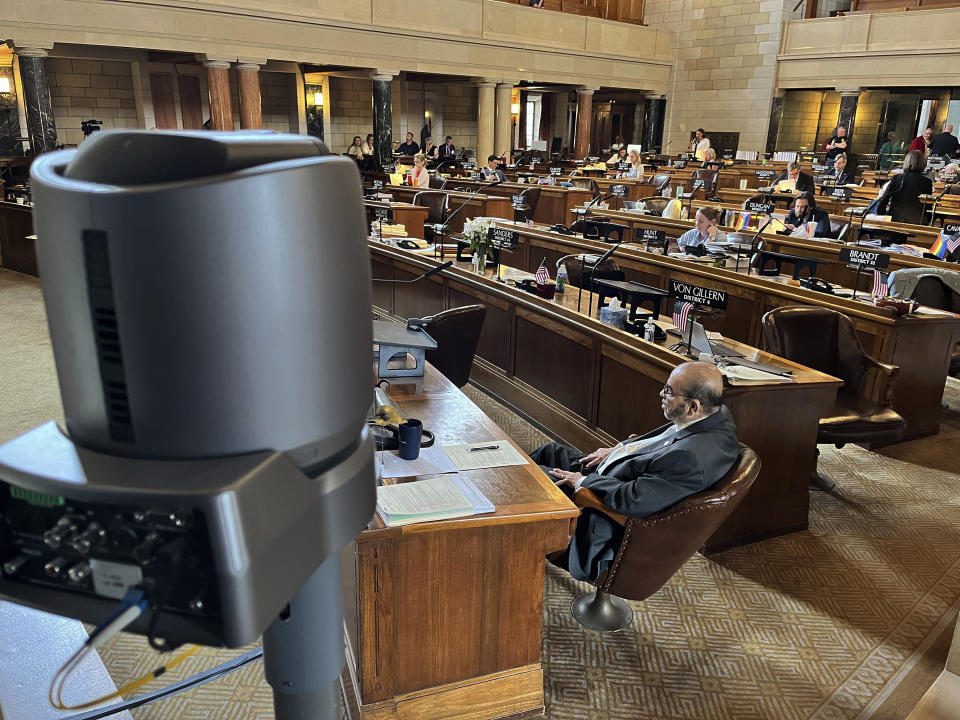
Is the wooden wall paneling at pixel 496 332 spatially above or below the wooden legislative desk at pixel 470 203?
below

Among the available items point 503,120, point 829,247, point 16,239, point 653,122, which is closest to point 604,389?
point 829,247

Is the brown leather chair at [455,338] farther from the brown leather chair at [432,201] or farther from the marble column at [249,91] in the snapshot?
the marble column at [249,91]

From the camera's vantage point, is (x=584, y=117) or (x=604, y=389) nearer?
(x=604, y=389)

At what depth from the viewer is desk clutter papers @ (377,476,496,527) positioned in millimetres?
2094

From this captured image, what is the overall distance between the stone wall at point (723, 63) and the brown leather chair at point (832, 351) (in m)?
15.8

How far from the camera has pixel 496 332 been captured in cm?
526

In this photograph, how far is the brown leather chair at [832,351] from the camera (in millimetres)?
3979

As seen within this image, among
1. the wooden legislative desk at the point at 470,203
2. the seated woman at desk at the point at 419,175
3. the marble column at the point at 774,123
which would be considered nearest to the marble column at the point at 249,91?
the seated woman at desk at the point at 419,175

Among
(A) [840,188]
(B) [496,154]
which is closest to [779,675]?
(A) [840,188]

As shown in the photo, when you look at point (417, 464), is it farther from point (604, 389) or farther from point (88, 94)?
point (88, 94)

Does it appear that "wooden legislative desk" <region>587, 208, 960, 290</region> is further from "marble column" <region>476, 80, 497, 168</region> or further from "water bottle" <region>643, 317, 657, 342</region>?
"marble column" <region>476, 80, 497, 168</region>

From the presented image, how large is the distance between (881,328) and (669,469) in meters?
2.70

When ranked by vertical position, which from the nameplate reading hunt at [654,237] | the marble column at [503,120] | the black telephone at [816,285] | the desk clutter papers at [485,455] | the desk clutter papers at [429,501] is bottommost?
the desk clutter papers at [485,455]

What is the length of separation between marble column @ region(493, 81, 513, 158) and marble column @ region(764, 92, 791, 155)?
6.30 meters
